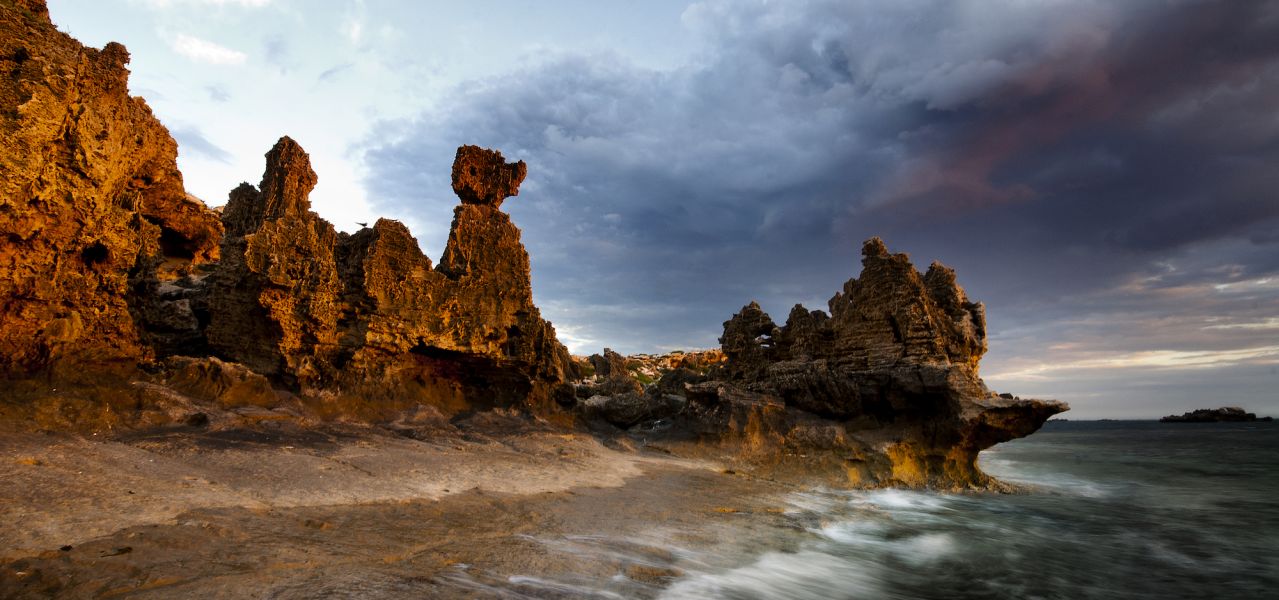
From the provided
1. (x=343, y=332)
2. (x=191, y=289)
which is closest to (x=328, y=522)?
(x=343, y=332)

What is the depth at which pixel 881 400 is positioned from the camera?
19.3 meters

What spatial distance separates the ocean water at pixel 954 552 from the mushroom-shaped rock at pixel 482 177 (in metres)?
14.9

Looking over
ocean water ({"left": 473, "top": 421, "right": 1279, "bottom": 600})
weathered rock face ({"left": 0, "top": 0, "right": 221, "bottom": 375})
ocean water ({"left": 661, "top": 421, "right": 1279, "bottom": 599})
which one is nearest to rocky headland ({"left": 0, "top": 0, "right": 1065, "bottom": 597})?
weathered rock face ({"left": 0, "top": 0, "right": 221, "bottom": 375})

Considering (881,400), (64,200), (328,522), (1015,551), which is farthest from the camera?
(881,400)

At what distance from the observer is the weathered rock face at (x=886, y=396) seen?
56.9 ft

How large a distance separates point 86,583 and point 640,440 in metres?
16.8

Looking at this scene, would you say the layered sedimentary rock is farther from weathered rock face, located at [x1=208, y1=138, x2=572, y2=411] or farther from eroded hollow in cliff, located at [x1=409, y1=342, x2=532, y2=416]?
weathered rock face, located at [x1=208, y1=138, x2=572, y2=411]

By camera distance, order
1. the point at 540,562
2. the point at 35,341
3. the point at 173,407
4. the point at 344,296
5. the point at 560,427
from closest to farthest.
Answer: the point at 540,562
the point at 35,341
the point at 173,407
the point at 344,296
the point at 560,427

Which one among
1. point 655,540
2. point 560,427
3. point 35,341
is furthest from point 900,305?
point 35,341

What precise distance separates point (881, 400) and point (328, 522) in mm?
18106

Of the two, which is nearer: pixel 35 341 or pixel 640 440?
pixel 35 341

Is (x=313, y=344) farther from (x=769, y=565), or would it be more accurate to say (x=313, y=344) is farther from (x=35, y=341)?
(x=769, y=565)

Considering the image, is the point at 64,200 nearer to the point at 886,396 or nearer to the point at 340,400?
the point at 340,400

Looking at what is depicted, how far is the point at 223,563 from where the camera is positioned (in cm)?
459
